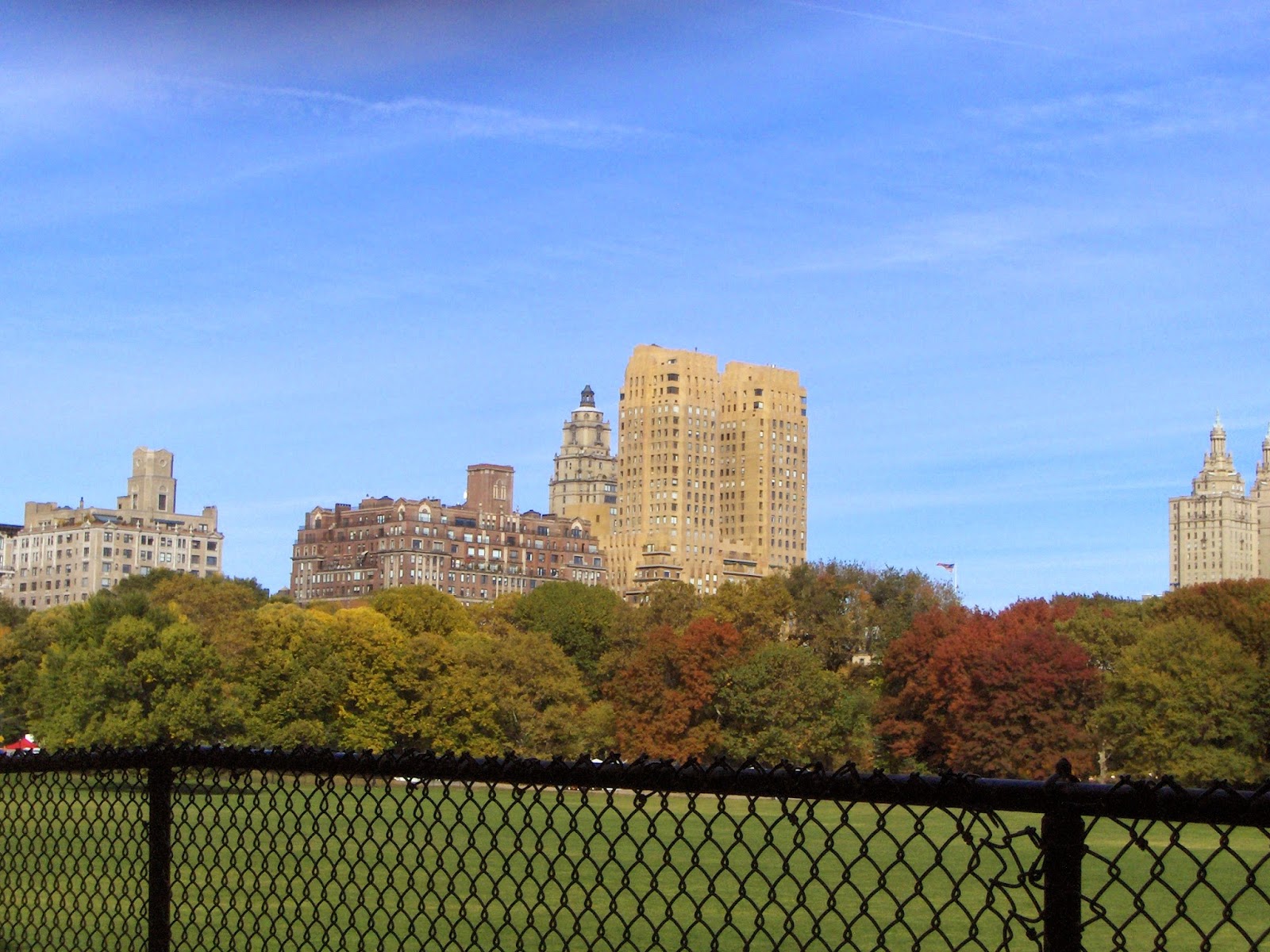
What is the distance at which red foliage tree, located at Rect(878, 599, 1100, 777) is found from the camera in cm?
8812

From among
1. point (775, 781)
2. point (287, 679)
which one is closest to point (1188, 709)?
point (287, 679)

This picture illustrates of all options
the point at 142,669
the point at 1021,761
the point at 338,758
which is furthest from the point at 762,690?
the point at 338,758

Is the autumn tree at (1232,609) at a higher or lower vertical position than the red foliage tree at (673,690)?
higher

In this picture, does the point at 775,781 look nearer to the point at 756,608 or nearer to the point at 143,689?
the point at 143,689

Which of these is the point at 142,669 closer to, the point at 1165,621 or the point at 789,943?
the point at 789,943

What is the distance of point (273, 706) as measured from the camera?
8912 cm

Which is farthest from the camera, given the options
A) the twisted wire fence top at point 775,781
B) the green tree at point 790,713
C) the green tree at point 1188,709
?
the green tree at point 790,713

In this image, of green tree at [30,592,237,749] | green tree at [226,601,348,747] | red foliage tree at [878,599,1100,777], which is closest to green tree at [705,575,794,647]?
red foliage tree at [878,599,1100,777]

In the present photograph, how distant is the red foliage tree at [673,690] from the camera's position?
95.4 metres

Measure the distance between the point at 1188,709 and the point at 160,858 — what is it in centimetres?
7871

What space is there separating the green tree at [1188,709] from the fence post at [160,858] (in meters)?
75.6

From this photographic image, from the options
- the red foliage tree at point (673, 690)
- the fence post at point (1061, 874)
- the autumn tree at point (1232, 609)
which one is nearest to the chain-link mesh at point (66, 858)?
the fence post at point (1061, 874)

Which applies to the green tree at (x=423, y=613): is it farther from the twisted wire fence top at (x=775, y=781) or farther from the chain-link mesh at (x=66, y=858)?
the twisted wire fence top at (x=775, y=781)

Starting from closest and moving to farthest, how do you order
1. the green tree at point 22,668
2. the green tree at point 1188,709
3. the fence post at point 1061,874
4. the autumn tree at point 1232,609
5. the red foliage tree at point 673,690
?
the fence post at point 1061,874 → the green tree at point 1188,709 → the autumn tree at point 1232,609 → the red foliage tree at point 673,690 → the green tree at point 22,668
